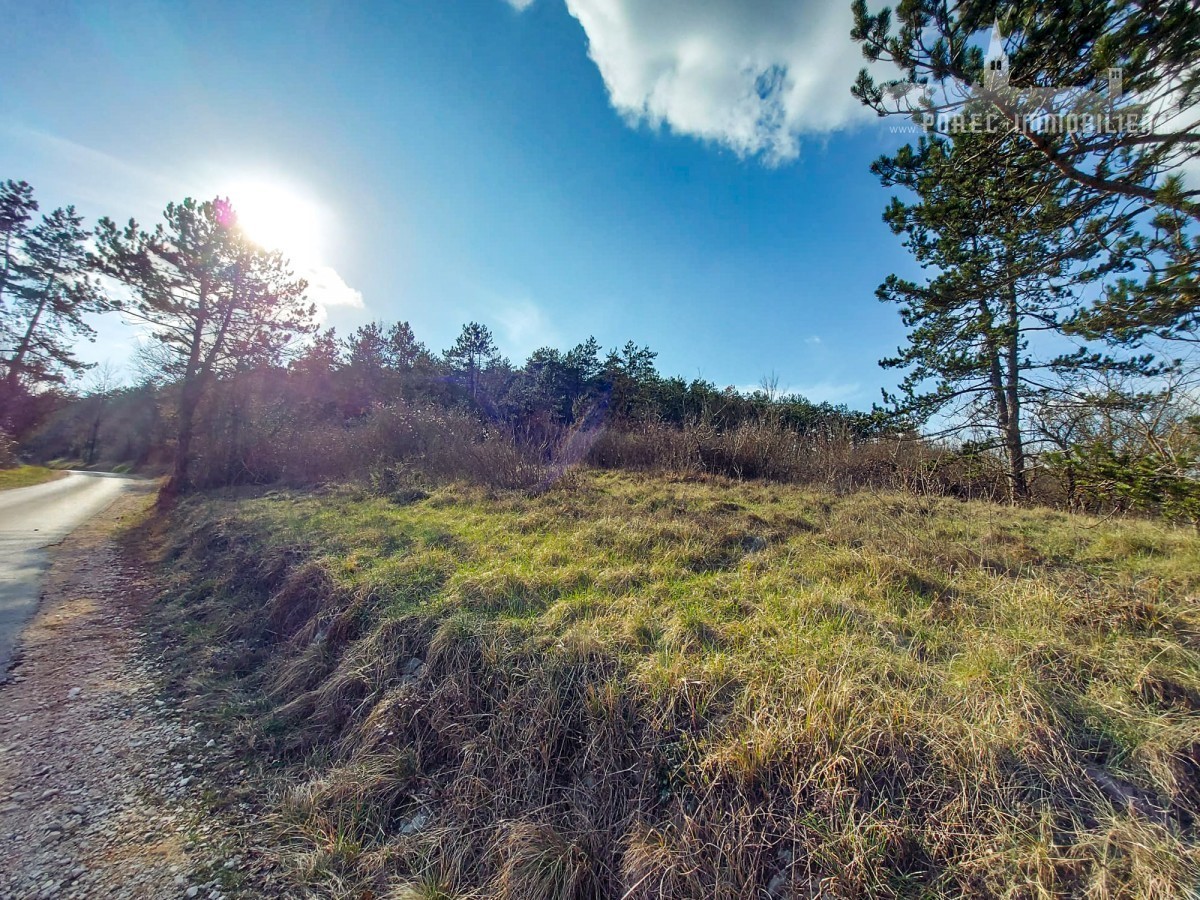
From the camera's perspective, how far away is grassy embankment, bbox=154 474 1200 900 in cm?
162

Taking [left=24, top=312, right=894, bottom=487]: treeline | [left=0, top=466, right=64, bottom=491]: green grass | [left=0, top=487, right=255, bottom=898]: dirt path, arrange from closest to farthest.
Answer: [left=0, top=487, right=255, bottom=898]: dirt path
[left=24, top=312, right=894, bottom=487]: treeline
[left=0, top=466, right=64, bottom=491]: green grass

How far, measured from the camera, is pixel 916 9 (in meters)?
3.53

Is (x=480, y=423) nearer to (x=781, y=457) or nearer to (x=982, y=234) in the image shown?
(x=781, y=457)

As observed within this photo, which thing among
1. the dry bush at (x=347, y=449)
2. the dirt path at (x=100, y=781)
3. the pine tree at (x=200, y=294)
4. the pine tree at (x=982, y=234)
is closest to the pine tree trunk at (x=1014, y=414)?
the pine tree at (x=982, y=234)

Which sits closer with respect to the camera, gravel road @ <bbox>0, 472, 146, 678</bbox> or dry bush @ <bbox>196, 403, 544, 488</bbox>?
gravel road @ <bbox>0, 472, 146, 678</bbox>

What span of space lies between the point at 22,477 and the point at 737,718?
26977 mm

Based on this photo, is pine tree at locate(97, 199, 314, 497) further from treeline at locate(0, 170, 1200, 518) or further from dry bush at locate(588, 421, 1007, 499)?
dry bush at locate(588, 421, 1007, 499)

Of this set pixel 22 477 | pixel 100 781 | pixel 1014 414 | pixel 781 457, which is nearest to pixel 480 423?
Result: pixel 781 457

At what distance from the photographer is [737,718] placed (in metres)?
2.10

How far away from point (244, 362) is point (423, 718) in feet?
55.4

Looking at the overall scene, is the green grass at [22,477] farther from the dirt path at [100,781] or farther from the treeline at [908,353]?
the dirt path at [100,781]

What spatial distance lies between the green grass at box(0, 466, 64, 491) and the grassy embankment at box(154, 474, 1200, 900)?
19.3 m

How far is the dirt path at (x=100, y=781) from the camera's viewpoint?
194 centimetres

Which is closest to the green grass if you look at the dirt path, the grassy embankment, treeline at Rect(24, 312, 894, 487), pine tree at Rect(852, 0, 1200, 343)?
treeline at Rect(24, 312, 894, 487)
